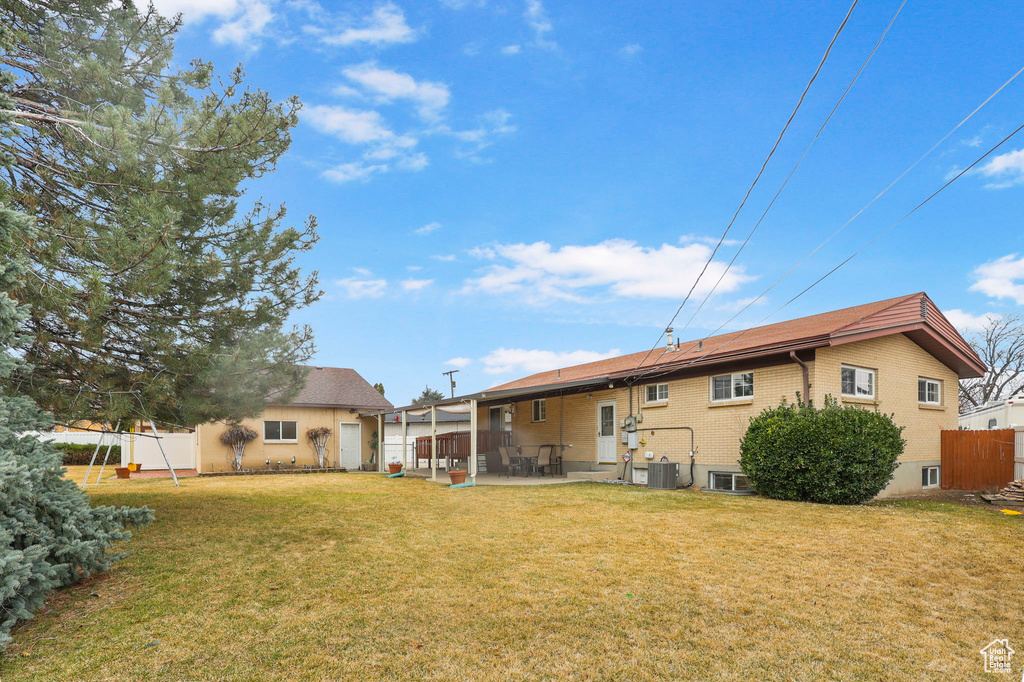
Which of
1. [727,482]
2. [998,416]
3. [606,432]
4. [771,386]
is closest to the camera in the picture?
[771,386]

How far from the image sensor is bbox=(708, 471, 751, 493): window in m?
14.1

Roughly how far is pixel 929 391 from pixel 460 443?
1385 centimetres

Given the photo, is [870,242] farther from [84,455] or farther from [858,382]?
[84,455]

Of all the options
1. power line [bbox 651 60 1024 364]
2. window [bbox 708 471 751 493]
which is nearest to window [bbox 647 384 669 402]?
power line [bbox 651 60 1024 364]

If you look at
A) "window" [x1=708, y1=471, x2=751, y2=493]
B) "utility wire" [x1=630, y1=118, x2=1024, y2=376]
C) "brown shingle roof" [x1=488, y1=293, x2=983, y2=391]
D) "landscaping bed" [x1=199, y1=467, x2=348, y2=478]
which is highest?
"utility wire" [x1=630, y1=118, x2=1024, y2=376]

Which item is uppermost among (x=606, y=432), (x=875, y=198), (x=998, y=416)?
(x=875, y=198)

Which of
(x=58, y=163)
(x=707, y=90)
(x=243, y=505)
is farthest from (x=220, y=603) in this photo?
(x=707, y=90)

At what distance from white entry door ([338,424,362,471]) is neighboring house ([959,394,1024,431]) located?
2403cm

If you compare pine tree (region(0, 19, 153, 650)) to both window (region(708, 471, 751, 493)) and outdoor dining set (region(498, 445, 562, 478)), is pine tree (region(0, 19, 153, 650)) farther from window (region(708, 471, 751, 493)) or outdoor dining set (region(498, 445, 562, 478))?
outdoor dining set (region(498, 445, 562, 478))

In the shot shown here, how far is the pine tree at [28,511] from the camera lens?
4.52 m

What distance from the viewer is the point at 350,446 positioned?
26.2 meters

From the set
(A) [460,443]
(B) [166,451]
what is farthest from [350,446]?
(A) [460,443]

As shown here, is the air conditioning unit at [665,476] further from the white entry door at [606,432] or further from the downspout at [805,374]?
the downspout at [805,374]

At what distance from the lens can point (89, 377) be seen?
841 cm
